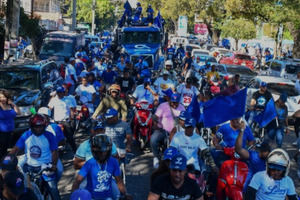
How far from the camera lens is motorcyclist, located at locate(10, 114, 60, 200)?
21.4 ft

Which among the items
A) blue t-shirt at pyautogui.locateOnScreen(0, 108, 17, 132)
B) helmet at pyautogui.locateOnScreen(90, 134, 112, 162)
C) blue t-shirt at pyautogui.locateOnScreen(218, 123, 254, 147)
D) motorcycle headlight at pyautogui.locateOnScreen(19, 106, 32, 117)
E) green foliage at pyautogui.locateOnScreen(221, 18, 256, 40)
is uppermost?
green foliage at pyautogui.locateOnScreen(221, 18, 256, 40)

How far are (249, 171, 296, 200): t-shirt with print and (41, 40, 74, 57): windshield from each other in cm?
1927

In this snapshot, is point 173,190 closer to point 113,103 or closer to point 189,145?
point 189,145

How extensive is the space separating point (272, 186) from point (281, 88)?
482 inches

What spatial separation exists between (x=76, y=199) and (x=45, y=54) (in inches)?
798

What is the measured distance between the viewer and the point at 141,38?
25891mm

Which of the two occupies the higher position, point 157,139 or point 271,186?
point 271,186

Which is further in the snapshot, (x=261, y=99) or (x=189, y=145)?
(x=261, y=99)

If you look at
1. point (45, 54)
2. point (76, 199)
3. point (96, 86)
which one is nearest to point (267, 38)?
point (45, 54)

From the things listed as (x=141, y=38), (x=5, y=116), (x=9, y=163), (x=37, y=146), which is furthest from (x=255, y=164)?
(x=141, y=38)

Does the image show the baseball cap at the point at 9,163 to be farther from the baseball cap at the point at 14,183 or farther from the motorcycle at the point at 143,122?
the motorcycle at the point at 143,122

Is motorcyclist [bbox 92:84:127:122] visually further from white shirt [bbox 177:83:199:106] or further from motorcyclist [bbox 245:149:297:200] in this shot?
motorcyclist [bbox 245:149:297:200]

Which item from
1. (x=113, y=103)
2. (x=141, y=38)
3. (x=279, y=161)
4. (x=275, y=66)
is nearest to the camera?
(x=279, y=161)

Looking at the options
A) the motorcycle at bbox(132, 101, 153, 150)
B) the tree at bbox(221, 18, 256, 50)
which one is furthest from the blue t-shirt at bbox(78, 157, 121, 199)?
the tree at bbox(221, 18, 256, 50)
